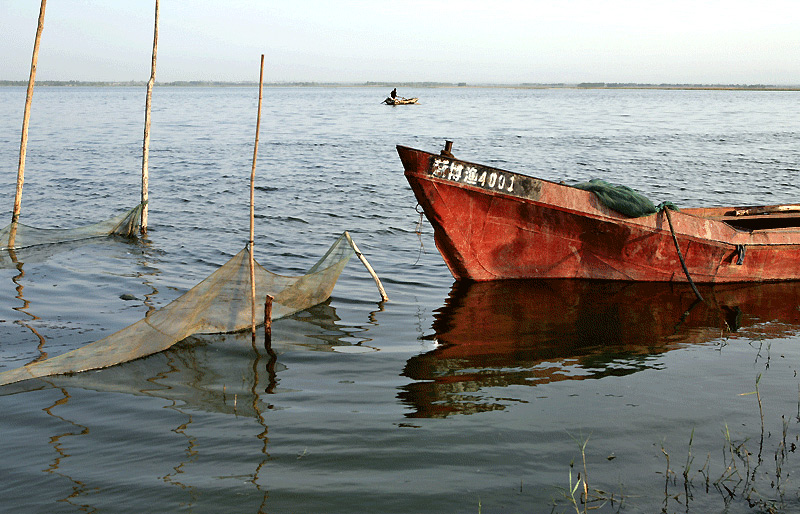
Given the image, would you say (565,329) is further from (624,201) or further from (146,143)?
(146,143)

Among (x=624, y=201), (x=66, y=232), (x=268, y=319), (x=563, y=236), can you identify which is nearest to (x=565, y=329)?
(x=563, y=236)

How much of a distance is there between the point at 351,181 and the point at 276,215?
5813mm

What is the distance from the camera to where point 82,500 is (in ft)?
14.5

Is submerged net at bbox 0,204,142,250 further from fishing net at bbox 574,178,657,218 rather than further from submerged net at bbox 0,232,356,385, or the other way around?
fishing net at bbox 574,178,657,218

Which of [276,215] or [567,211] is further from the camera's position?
[276,215]

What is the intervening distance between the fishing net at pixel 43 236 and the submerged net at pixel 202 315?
530 cm

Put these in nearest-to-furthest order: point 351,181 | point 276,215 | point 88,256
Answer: point 88,256
point 276,215
point 351,181

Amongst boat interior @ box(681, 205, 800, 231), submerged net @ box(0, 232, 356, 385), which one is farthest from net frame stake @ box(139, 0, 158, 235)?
boat interior @ box(681, 205, 800, 231)

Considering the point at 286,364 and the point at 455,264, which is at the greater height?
the point at 455,264

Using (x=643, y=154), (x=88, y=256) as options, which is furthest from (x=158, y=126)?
(x=88, y=256)

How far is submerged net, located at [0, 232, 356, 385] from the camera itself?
6266mm

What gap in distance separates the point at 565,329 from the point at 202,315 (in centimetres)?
445

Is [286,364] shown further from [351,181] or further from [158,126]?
[158,126]

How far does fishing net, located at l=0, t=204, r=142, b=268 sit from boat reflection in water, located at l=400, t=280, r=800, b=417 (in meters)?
6.73
